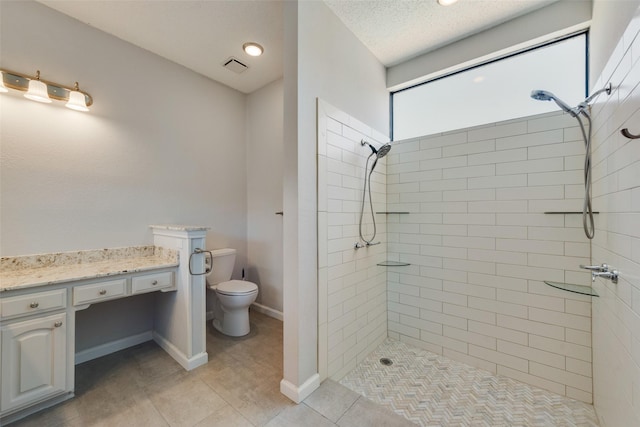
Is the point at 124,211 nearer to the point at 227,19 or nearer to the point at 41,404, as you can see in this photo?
the point at 41,404

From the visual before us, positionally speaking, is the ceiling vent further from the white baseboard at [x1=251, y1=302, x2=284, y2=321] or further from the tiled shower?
the white baseboard at [x1=251, y1=302, x2=284, y2=321]

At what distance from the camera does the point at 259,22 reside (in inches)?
79.5

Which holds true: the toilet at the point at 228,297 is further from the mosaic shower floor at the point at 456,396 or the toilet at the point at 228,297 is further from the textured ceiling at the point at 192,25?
the textured ceiling at the point at 192,25

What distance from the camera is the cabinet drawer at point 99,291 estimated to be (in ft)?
5.38

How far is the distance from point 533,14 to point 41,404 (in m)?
4.18

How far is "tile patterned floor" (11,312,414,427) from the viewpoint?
147cm

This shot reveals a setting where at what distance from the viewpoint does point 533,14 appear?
185 centimetres

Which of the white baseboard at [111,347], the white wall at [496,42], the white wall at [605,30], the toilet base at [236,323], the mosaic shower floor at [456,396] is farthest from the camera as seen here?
the toilet base at [236,323]

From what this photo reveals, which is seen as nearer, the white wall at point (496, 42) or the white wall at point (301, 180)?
the white wall at point (301, 180)

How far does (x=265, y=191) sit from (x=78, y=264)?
5.81 ft

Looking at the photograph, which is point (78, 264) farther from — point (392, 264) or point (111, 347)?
point (392, 264)

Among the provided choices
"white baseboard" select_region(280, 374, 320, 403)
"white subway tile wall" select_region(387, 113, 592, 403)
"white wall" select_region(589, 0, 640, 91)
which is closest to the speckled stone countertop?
"white baseboard" select_region(280, 374, 320, 403)

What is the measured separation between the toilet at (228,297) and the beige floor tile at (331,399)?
41.4 inches

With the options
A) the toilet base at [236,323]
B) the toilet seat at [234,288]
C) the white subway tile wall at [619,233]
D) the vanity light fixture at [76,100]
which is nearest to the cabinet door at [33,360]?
the toilet seat at [234,288]
